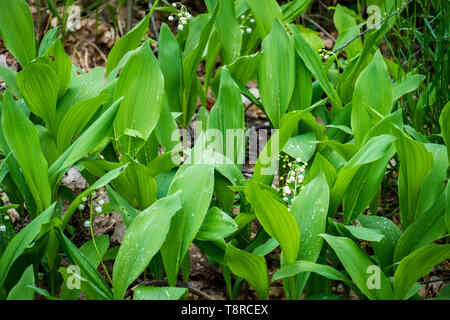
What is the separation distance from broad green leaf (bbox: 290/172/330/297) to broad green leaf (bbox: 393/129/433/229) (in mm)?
253

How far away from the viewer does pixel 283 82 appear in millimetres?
1957

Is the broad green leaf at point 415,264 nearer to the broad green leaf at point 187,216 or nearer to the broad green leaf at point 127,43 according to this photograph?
the broad green leaf at point 187,216

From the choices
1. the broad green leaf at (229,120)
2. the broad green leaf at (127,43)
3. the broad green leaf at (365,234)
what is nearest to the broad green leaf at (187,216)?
the broad green leaf at (229,120)

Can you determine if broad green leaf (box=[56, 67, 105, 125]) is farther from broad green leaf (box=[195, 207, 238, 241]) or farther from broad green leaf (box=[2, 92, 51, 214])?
broad green leaf (box=[195, 207, 238, 241])

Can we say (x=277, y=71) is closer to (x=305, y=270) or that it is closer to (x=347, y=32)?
(x=347, y=32)

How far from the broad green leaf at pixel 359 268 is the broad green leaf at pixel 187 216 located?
0.36 meters

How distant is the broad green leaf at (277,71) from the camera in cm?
196

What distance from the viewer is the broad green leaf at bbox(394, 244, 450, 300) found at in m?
1.34

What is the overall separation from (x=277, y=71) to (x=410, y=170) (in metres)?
0.63

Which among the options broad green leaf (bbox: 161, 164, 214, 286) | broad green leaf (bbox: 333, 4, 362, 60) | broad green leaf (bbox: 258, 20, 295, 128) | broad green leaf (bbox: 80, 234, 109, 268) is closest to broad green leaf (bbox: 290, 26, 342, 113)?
broad green leaf (bbox: 258, 20, 295, 128)

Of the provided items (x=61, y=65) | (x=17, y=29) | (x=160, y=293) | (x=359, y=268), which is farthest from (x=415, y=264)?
(x=17, y=29)

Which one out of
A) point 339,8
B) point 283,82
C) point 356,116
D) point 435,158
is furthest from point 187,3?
point 435,158

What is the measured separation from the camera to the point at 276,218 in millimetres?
1414
